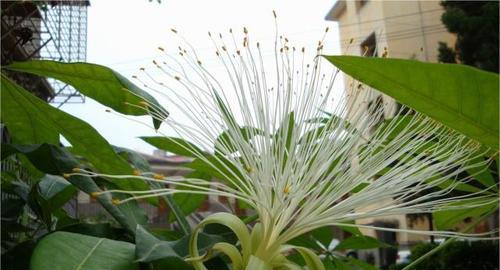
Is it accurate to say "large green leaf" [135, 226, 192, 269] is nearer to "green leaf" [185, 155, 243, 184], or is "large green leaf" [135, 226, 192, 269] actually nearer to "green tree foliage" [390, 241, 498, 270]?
"green leaf" [185, 155, 243, 184]

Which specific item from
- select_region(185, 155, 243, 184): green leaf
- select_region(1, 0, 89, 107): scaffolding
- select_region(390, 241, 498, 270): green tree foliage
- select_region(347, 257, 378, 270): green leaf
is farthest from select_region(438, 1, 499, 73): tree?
select_region(185, 155, 243, 184): green leaf

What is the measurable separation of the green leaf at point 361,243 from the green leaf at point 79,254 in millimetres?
781

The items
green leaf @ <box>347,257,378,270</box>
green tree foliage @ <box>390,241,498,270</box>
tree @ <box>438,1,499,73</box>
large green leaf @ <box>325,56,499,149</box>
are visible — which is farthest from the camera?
tree @ <box>438,1,499,73</box>

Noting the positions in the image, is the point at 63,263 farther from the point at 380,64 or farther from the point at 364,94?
the point at 364,94

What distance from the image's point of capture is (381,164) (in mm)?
866

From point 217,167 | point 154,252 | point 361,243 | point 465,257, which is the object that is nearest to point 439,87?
point 154,252

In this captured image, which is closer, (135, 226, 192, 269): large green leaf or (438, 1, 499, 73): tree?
(135, 226, 192, 269): large green leaf

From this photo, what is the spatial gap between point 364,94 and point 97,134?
1.43ft

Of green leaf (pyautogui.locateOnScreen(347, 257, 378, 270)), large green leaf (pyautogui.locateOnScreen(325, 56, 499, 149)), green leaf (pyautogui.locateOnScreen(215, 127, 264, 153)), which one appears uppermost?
large green leaf (pyautogui.locateOnScreen(325, 56, 499, 149))

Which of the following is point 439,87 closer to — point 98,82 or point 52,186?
point 98,82

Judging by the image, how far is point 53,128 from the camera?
1004mm

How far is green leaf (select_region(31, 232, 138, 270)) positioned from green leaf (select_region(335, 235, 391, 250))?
0.78 meters

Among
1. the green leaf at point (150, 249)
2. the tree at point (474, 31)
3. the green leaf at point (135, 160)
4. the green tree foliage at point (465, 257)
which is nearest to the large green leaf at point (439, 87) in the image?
the green leaf at point (150, 249)

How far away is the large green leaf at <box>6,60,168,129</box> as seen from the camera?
2.87ft
